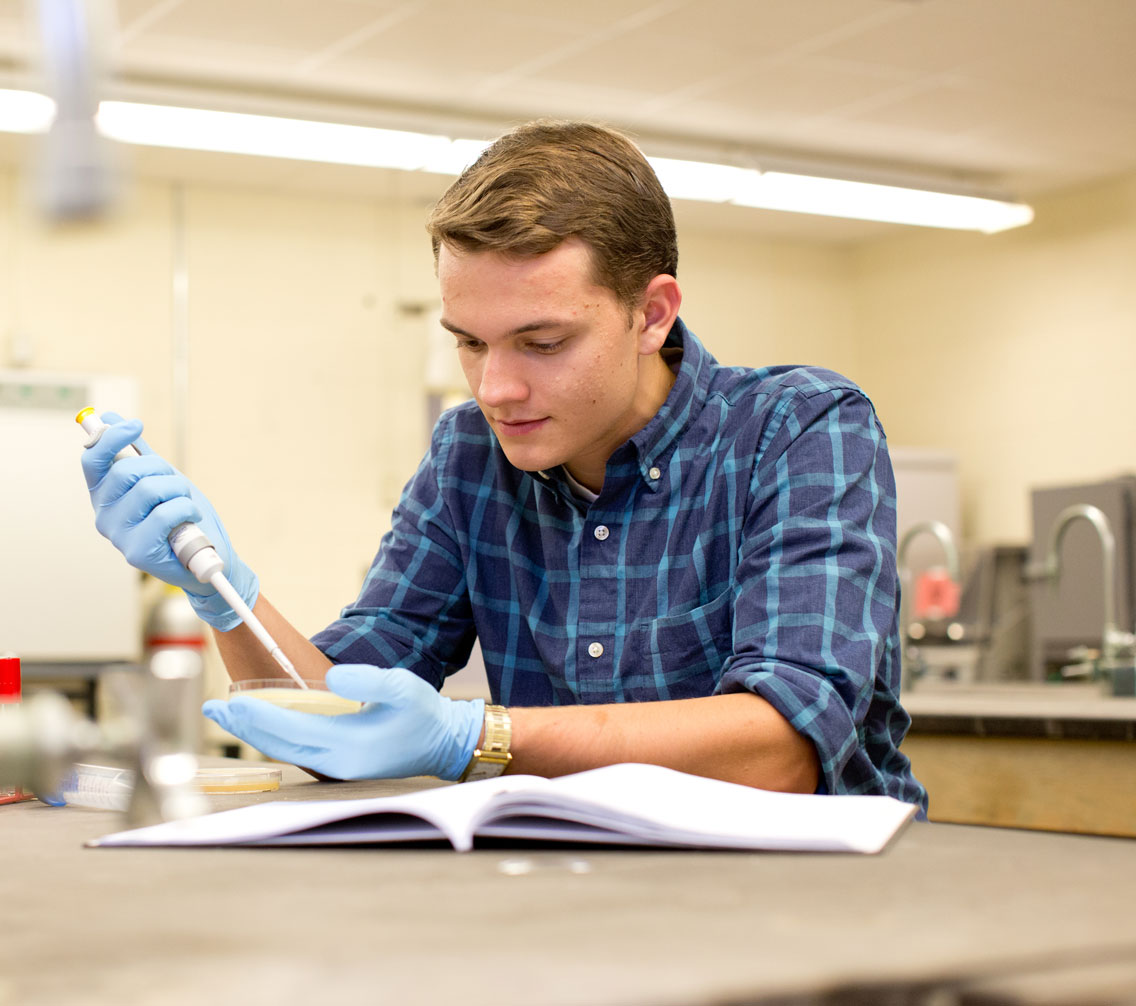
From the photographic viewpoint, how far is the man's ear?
1464 millimetres

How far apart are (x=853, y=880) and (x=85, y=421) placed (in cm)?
84

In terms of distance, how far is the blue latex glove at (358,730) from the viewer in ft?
3.26

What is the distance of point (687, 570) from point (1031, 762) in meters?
1.30

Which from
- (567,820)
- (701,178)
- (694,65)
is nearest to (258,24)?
(694,65)

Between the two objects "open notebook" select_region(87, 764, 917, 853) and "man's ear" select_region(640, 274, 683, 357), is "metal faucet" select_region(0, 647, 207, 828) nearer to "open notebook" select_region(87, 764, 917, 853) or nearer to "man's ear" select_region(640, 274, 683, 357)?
"open notebook" select_region(87, 764, 917, 853)

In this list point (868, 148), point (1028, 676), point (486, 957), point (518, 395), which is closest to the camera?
point (486, 957)

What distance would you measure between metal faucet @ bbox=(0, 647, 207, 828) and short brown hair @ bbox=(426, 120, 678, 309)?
0.54 m

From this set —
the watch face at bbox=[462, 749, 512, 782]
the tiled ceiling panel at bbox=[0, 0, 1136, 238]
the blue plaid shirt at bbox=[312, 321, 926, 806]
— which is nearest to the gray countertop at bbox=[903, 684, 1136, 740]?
the blue plaid shirt at bbox=[312, 321, 926, 806]

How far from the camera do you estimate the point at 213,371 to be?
5340mm

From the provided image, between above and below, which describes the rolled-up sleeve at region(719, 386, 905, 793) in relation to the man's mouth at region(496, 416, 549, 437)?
below

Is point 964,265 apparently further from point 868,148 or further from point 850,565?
point 850,565

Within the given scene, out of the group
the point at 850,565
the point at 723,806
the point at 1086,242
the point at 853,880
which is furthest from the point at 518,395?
the point at 1086,242

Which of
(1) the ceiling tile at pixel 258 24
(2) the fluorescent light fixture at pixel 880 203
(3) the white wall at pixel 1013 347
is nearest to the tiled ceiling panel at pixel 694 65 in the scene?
(1) the ceiling tile at pixel 258 24

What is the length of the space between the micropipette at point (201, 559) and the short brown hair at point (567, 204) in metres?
0.37
